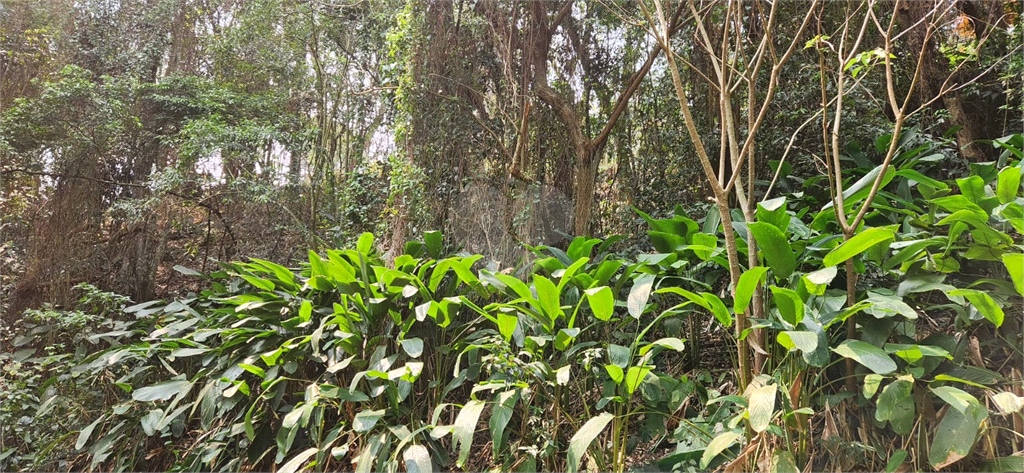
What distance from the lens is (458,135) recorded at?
10.0 ft

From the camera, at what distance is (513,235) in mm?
2828

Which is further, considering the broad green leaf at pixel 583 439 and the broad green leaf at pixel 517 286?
the broad green leaf at pixel 517 286

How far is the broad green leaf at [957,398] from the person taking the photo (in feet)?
3.76

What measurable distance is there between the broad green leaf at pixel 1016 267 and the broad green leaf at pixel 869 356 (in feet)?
1.07

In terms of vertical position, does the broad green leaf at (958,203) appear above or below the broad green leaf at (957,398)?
above

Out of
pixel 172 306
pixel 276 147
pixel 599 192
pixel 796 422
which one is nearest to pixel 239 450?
pixel 172 306

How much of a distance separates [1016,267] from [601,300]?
927 mm

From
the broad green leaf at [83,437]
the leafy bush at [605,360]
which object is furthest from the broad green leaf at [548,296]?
the broad green leaf at [83,437]

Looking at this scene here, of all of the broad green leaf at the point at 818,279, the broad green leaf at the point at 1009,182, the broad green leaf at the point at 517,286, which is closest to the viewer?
the broad green leaf at the point at 818,279

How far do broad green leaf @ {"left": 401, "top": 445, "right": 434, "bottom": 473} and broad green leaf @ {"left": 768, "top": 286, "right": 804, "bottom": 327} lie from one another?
1031 millimetres

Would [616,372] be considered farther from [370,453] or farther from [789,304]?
[370,453]

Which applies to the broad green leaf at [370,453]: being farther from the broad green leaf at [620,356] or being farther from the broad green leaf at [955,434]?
the broad green leaf at [955,434]

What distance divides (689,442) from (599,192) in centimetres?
171

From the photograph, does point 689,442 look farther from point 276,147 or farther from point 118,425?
point 276,147
